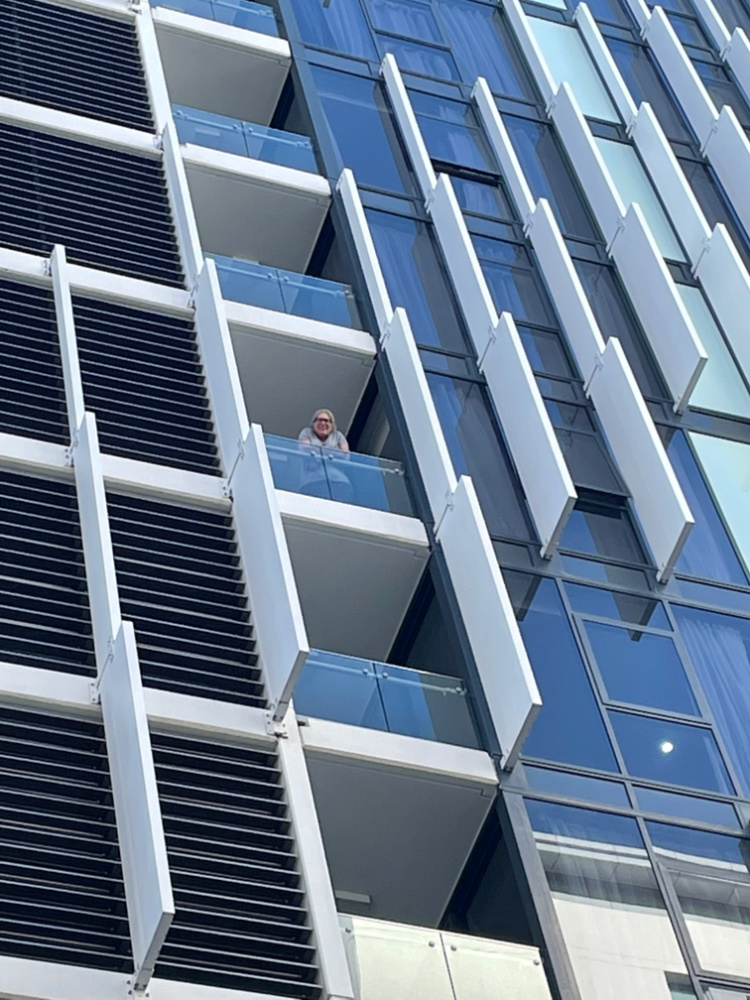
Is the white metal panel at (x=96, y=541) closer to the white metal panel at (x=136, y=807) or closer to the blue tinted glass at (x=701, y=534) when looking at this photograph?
the white metal panel at (x=136, y=807)

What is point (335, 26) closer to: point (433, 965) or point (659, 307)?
point (659, 307)

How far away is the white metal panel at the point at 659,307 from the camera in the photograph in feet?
59.6

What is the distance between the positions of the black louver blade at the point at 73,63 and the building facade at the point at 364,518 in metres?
0.07

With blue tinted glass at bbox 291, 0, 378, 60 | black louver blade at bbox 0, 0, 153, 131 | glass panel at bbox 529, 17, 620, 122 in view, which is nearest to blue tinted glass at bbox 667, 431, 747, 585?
glass panel at bbox 529, 17, 620, 122

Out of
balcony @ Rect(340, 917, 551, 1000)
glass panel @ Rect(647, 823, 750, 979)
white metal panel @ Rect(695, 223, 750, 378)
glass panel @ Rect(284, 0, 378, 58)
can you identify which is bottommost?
balcony @ Rect(340, 917, 551, 1000)

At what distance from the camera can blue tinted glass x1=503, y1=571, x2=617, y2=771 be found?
46.9 ft

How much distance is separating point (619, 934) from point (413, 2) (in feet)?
54.3

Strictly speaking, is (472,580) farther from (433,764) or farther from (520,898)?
(520,898)

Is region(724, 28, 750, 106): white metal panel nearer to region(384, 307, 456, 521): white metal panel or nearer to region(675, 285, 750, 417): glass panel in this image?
region(675, 285, 750, 417): glass panel

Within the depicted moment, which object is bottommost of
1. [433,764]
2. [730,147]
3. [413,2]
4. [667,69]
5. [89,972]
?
[89,972]

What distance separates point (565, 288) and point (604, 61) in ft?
21.3

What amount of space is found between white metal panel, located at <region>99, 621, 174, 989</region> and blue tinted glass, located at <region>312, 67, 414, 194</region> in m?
10.2

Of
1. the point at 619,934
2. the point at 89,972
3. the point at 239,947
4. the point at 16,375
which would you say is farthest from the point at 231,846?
the point at 16,375

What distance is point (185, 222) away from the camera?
18844 millimetres
